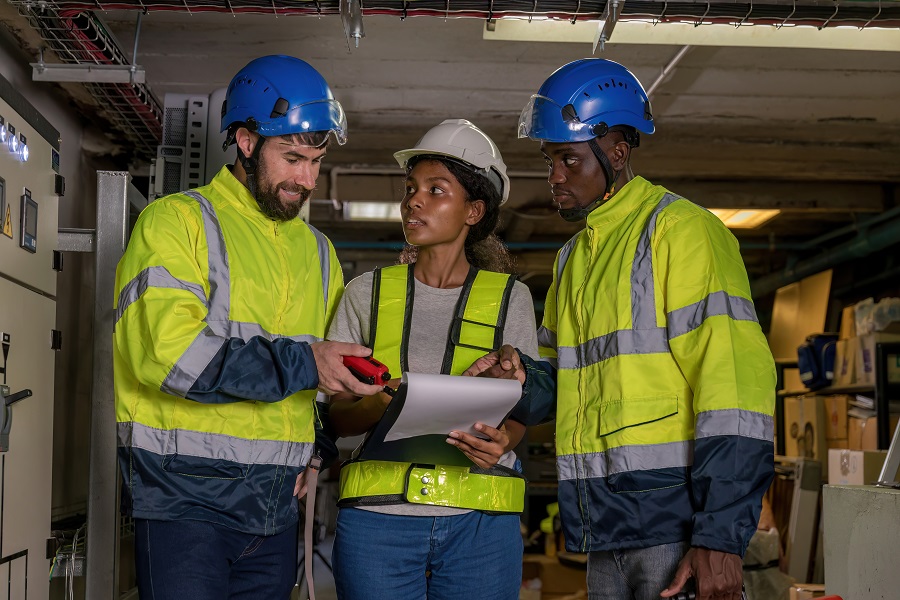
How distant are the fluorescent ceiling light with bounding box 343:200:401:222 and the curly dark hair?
4.33 metres

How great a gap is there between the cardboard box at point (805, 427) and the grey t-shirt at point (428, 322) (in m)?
5.66

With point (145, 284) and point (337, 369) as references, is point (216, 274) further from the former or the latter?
point (337, 369)

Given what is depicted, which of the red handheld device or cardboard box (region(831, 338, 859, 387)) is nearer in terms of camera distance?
the red handheld device

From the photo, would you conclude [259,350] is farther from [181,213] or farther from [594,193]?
[594,193]

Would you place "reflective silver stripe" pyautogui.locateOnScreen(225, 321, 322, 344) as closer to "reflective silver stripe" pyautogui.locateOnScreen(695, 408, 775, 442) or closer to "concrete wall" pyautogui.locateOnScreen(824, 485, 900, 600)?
"reflective silver stripe" pyautogui.locateOnScreen(695, 408, 775, 442)

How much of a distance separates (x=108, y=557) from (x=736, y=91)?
3915 millimetres

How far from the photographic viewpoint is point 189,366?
1801 millimetres

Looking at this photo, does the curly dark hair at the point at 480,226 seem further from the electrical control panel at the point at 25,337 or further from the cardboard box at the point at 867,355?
the cardboard box at the point at 867,355

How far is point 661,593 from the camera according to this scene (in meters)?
1.91

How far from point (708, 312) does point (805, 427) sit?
19.8 feet

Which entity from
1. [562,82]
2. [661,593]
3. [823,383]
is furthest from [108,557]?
[823,383]

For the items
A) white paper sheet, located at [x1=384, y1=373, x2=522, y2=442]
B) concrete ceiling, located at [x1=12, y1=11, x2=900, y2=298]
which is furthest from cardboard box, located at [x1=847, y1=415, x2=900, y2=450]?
white paper sheet, located at [x1=384, y1=373, x2=522, y2=442]

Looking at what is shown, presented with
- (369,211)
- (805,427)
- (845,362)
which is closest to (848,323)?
(845,362)

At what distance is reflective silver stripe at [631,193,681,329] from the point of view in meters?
2.07
